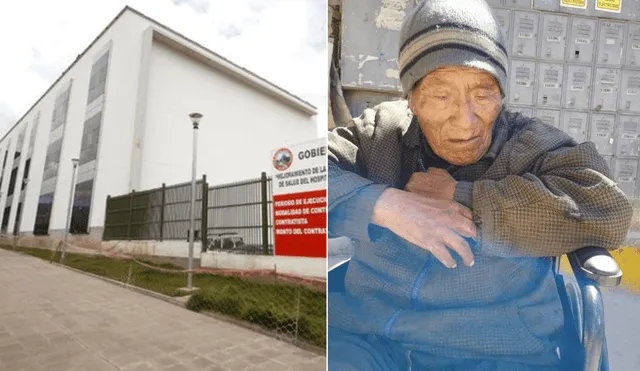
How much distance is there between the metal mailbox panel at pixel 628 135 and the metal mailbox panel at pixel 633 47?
0.15 m

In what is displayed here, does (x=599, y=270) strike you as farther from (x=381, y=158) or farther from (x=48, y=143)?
(x=48, y=143)

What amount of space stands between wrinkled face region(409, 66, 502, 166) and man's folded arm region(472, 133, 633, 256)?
87mm

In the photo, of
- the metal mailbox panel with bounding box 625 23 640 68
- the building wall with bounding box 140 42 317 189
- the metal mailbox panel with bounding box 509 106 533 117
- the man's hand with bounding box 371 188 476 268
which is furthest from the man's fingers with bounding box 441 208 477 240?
the building wall with bounding box 140 42 317 189

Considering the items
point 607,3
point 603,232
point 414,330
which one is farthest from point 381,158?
point 607,3

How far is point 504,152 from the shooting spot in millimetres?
1055

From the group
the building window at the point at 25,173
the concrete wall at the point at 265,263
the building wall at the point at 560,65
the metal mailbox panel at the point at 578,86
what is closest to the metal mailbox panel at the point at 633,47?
the building wall at the point at 560,65

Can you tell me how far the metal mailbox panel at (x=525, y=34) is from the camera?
3.82 feet

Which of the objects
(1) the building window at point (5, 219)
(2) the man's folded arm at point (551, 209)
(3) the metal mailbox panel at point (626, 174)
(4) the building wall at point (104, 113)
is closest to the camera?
(2) the man's folded arm at point (551, 209)

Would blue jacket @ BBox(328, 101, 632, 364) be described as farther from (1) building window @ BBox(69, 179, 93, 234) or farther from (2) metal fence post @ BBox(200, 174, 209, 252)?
(1) building window @ BBox(69, 179, 93, 234)

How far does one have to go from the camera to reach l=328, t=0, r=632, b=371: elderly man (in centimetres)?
101

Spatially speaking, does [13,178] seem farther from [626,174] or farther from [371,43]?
[626,174]

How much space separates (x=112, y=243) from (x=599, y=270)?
2338 mm

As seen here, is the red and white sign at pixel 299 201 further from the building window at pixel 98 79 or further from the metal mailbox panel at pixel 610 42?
the metal mailbox panel at pixel 610 42

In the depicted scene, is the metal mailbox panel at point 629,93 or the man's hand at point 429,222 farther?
the metal mailbox panel at point 629,93
